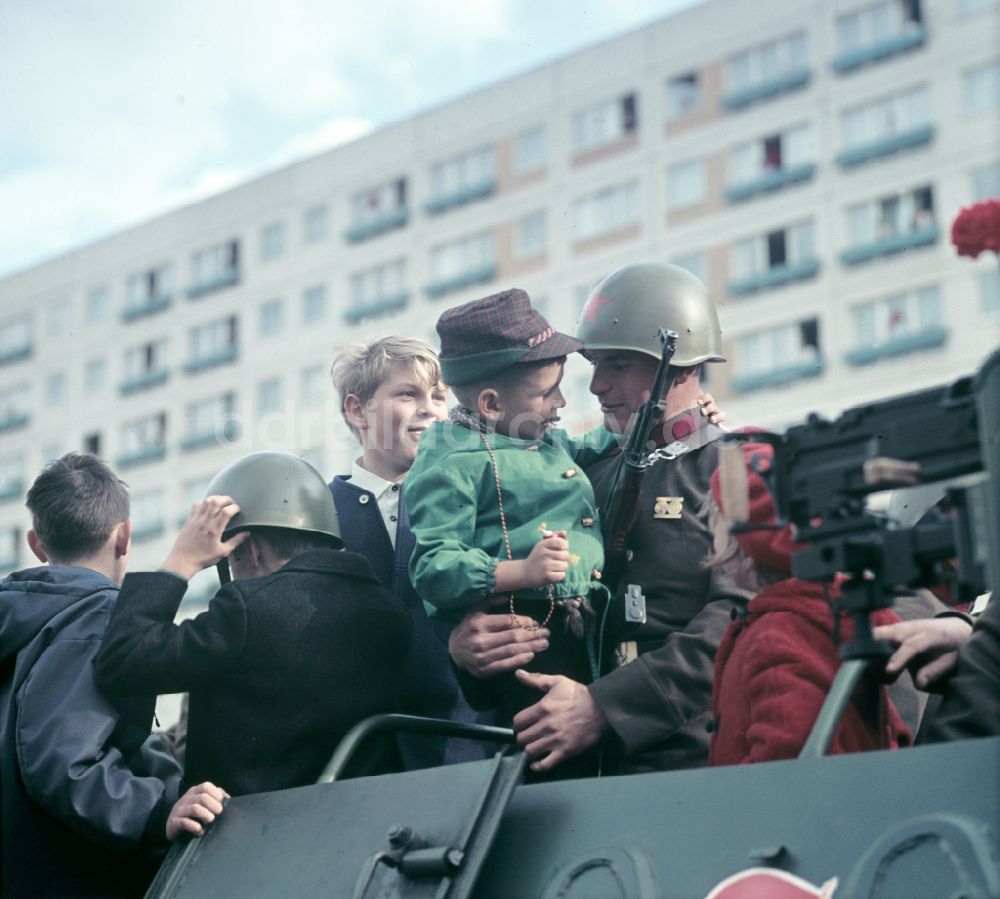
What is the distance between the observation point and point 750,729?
341 centimetres

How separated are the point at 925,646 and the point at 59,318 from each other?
165 feet

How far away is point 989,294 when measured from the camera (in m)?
34.7

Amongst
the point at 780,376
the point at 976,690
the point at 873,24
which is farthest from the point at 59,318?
the point at 976,690

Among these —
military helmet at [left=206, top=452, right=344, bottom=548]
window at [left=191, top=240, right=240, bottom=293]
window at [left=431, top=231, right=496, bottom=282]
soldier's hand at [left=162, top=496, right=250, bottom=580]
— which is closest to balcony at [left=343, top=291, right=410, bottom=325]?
window at [left=431, top=231, right=496, bottom=282]

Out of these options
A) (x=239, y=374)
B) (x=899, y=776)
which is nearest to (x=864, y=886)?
(x=899, y=776)

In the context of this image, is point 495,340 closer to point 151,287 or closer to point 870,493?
point 870,493

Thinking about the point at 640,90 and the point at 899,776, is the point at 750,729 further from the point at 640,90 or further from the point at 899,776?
the point at 640,90

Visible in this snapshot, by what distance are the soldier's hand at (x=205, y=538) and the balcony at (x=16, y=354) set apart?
49.1m

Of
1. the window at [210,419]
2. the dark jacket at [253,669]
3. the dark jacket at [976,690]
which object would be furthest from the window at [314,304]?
the dark jacket at [976,690]

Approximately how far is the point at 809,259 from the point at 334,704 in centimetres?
3466

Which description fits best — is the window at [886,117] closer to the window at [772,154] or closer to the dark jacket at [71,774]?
the window at [772,154]

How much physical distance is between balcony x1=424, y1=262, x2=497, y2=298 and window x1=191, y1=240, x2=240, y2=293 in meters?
7.20

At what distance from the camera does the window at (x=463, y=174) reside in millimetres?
43781

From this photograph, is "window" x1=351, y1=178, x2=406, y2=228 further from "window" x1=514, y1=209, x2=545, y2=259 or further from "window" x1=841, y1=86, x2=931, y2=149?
"window" x1=841, y1=86, x2=931, y2=149
